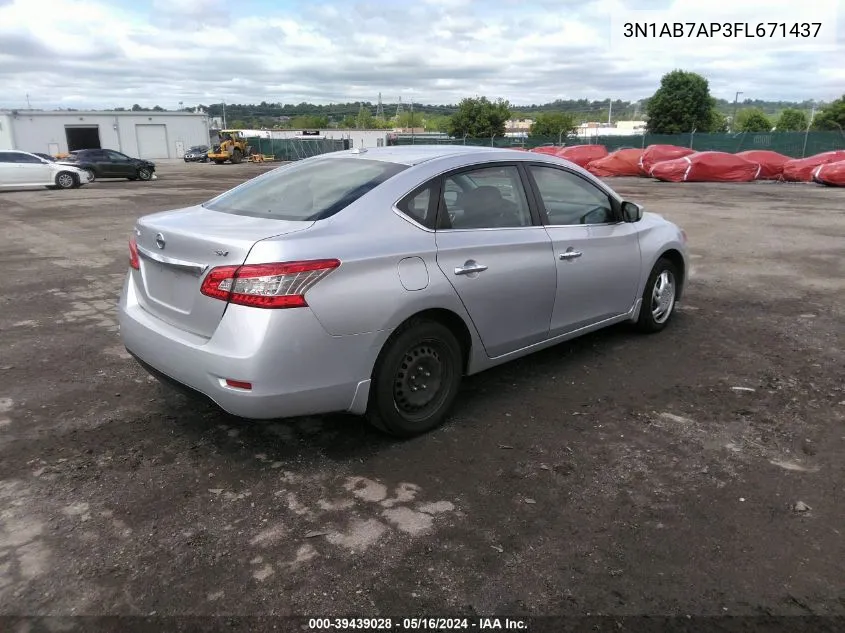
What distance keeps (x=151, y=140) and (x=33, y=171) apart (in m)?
43.2

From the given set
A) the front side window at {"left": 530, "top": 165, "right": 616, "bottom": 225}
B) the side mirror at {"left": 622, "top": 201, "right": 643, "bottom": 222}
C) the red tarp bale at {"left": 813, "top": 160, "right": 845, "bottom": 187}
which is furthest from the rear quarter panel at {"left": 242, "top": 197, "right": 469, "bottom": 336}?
the red tarp bale at {"left": 813, "top": 160, "right": 845, "bottom": 187}

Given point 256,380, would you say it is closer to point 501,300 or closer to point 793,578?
point 501,300

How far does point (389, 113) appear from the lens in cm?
18412

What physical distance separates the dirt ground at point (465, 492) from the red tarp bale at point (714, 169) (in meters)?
23.2

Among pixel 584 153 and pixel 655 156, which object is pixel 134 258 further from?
pixel 584 153

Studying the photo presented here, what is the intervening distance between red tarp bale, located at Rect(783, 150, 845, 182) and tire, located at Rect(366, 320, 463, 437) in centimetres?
2671

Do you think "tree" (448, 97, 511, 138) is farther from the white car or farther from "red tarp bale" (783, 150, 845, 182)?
the white car

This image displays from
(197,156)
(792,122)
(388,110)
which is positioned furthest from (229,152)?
(388,110)

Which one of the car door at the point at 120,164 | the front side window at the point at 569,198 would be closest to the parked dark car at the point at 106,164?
the car door at the point at 120,164

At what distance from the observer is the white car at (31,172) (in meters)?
22.8

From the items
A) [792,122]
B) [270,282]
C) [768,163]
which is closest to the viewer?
[270,282]

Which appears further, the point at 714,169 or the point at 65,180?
the point at 714,169

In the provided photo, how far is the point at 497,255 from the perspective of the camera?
3959 millimetres

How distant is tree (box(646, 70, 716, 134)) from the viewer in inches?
2603
